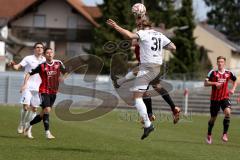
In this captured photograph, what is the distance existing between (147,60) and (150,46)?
→ 0.92 ft

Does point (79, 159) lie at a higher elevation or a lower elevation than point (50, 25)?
lower

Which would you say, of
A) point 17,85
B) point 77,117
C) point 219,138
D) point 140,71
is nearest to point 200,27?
point 17,85

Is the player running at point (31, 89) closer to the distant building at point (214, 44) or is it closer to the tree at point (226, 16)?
the distant building at point (214, 44)

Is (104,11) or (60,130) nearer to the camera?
(60,130)

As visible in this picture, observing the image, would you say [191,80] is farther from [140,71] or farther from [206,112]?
[140,71]

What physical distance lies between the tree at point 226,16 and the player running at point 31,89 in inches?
3530

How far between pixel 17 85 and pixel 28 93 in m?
23.9

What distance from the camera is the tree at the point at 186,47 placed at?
213 feet

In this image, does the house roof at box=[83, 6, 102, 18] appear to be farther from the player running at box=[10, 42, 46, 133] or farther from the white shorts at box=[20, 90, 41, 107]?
the white shorts at box=[20, 90, 41, 107]

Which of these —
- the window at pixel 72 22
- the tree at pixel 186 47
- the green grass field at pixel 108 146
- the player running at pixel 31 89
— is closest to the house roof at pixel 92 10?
the window at pixel 72 22

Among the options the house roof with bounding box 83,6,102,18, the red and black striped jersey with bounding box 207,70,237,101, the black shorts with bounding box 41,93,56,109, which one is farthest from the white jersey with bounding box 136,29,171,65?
the house roof with bounding box 83,6,102,18

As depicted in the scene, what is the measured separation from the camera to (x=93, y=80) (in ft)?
134

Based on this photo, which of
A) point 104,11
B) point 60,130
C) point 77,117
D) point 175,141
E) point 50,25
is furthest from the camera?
point 50,25

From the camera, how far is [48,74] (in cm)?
1516
